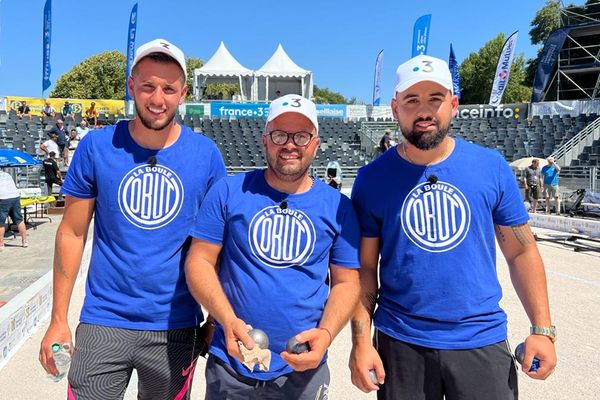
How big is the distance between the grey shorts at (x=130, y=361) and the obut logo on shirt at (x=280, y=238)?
0.56 m

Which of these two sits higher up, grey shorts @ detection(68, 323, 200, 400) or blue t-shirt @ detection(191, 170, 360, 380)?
blue t-shirt @ detection(191, 170, 360, 380)

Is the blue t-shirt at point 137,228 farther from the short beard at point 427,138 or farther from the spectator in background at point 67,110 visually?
the spectator in background at point 67,110

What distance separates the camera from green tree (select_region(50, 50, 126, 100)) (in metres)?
54.1

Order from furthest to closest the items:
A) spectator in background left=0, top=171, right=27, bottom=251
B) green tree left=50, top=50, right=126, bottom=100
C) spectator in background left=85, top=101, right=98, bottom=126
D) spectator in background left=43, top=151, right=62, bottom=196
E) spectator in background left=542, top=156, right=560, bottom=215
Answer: green tree left=50, top=50, right=126, bottom=100 → spectator in background left=85, top=101, right=98, bottom=126 → spectator in background left=542, top=156, right=560, bottom=215 → spectator in background left=43, top=151, right=62, bottom=196 → spectator in background left=0, top=171, right=27, bottom=251

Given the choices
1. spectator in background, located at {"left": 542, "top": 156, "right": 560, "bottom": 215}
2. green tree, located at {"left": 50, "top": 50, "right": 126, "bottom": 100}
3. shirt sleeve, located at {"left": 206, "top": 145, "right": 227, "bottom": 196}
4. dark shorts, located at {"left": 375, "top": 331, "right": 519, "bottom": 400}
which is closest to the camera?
dark shorts, located at {"left": 375, "top": 331, "right": 519, "bottom": 400}

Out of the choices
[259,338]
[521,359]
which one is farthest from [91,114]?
[521,359]

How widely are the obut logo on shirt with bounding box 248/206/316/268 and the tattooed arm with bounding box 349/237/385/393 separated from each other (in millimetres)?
293

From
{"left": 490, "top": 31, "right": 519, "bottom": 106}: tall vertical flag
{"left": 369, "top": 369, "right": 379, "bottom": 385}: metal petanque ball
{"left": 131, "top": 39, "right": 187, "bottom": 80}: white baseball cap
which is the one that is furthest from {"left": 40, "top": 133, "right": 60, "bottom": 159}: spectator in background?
{"left": 490, "top": 31, "right": 519, "bottom": 106}: tall vertical flag

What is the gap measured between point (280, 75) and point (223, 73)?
13.2ft

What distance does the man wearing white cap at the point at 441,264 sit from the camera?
186 cm

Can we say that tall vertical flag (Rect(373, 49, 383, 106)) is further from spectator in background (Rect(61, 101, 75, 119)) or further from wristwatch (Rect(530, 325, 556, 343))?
wristwatch (Rect(530, 325, 556, 343))

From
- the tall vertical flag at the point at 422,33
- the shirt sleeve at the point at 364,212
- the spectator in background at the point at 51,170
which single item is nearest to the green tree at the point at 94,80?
the tall vertical flag at the point at 422,33

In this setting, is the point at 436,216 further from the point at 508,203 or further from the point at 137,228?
the point at 137,228

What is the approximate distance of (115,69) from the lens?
55.7 metres
